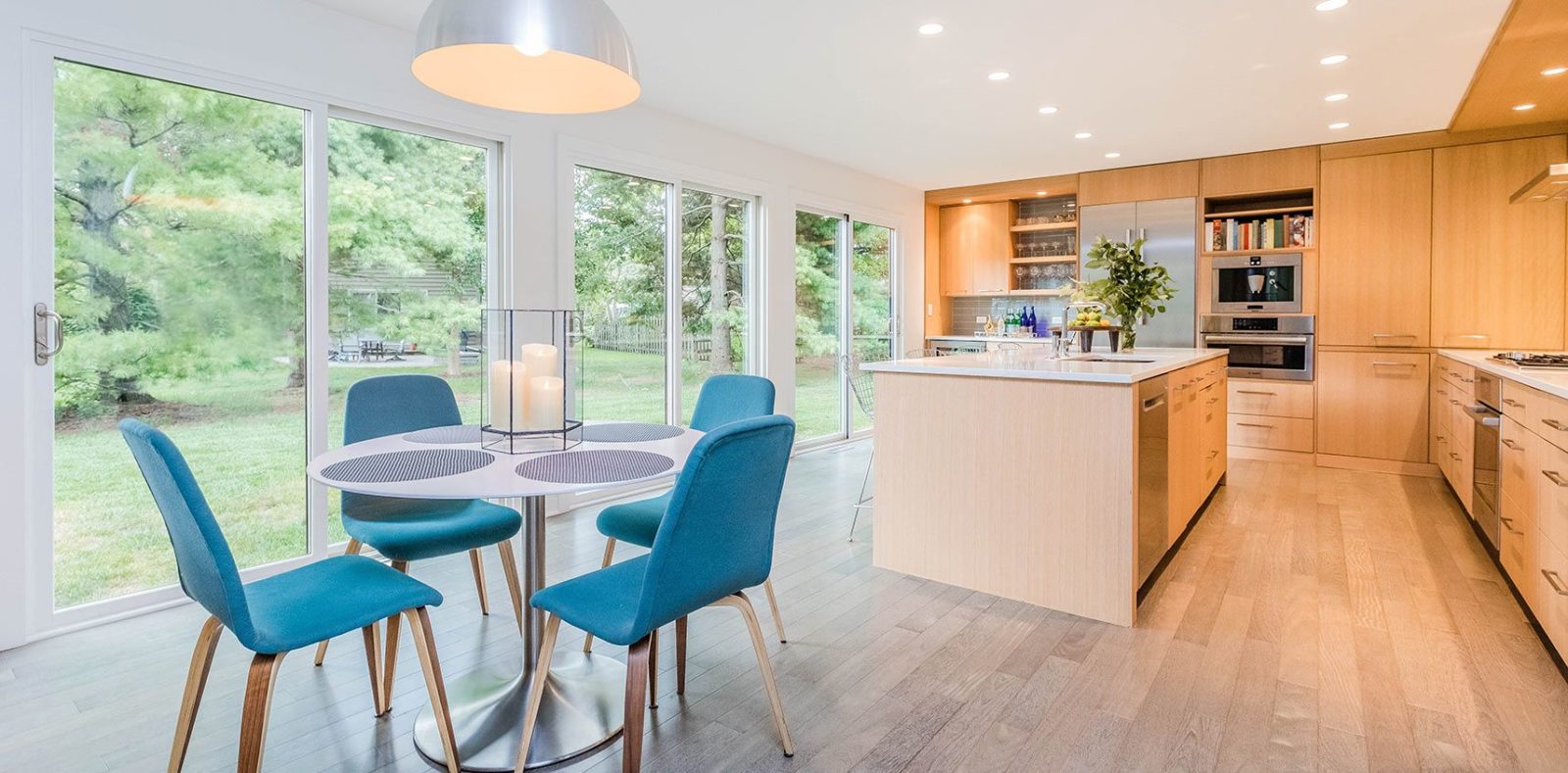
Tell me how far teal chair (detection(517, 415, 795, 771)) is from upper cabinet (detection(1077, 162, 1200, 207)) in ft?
18.5

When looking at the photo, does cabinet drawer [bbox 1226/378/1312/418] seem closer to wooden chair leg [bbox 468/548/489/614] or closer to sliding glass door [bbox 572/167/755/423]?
sliding glass door [bbox 572/167/755/423]

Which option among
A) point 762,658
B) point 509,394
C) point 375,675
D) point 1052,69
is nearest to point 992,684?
point 762,658

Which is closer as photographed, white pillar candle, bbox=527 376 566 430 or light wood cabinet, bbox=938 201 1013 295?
white pillar candle, bbox=527 376 566 430

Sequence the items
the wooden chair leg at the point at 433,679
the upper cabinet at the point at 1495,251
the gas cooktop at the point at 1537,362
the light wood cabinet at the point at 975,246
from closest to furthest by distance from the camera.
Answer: the wooden chair leg at the point at 433,679, the gas cooktop at the point at 1537,362, the upper cabinet at the point at 1495,251, the light wood cabinet at the point at 975,246

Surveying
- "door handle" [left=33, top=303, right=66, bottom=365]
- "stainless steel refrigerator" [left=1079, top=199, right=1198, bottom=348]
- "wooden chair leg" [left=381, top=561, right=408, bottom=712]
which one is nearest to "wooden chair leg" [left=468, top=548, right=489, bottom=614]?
"wooden chair leg" [left=381, top=561, right=408, bottom=712]

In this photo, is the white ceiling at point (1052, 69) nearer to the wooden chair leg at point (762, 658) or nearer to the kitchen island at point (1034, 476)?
the kitchen island at point (1034, 476)

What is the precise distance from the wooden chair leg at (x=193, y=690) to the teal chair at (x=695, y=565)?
2.08ft

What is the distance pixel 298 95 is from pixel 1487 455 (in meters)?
5.24

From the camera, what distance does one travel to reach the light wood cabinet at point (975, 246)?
7336 mm

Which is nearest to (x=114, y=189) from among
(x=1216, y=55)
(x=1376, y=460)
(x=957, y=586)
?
(x=957, y=586)

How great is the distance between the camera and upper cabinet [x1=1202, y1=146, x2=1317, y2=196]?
5.62 meters

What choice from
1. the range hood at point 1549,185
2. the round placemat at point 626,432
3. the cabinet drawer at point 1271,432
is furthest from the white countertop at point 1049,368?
the cabinet drawer at point 1271,432

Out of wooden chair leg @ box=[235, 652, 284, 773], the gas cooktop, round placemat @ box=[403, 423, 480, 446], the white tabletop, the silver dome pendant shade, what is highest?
the silver dome pendant shade

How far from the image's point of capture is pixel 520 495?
1.59m
